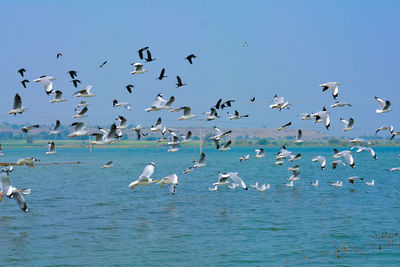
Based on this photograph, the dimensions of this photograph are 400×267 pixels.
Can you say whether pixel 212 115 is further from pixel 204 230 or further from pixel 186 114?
pixel 204 230

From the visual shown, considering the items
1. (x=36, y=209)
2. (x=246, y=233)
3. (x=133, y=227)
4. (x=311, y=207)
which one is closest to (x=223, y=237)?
(x=246, y=233)

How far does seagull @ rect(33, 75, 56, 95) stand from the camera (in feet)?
92.3

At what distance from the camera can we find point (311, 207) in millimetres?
35250

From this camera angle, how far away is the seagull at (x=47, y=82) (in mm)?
28125

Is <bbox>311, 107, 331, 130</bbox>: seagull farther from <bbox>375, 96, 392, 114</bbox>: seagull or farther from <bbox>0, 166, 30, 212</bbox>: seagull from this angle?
<bbox>0, 166, 30, 212</bbox>: seagull

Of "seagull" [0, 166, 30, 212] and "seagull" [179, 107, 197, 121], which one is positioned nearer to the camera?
"seagull" [0, 166, 30, 212]

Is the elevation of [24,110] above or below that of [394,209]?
above

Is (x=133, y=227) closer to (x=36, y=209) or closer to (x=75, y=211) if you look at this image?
(x=75, y=211)

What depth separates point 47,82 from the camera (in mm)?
28625

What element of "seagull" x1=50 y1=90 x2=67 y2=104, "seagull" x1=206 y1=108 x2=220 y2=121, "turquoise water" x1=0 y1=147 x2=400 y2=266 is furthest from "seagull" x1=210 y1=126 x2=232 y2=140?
"seagull" x1=50 y1=90 x2=67 y2=104

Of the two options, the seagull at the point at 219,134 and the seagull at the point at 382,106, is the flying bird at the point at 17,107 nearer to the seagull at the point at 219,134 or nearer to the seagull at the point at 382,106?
the seagull at the point at 219,134

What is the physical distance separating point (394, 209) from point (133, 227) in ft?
51.9

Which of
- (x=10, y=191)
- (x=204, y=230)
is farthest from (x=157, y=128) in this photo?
(x=10, y=191)

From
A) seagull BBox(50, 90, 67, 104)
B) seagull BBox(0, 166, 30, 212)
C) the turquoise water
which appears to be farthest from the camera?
seagull BBox(50, 90, 67, 104)
